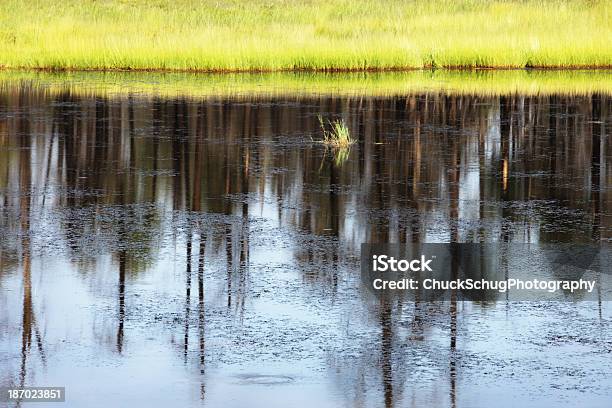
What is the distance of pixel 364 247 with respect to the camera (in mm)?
11047

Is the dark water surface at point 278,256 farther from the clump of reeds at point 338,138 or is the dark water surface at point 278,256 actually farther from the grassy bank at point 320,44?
the grassy bank at point 320,44

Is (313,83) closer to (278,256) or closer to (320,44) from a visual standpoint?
(320,44)

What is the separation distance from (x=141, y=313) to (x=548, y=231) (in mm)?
4479

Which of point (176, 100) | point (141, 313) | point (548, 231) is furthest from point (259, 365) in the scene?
point (176, 100)

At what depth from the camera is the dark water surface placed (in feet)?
24.5

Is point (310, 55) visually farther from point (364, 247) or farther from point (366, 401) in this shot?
point (366, 401)

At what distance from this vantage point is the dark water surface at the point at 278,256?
7.47m

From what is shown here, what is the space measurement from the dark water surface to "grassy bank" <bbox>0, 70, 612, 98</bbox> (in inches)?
185

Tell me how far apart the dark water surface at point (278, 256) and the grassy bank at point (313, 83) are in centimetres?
469

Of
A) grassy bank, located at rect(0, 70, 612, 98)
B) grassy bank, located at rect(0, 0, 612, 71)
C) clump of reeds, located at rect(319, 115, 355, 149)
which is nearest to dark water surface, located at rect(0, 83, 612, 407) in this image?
clump of reeds, located at rect(319, 115, 355, 149)

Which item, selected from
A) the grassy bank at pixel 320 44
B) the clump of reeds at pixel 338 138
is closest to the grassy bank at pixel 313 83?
the grassy bank at pixel 320 44

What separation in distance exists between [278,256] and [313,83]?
1745 cm

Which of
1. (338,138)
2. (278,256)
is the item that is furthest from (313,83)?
(278,256)

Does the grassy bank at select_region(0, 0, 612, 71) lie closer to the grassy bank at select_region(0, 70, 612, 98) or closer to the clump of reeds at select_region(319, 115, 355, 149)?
the grassy bank at select_region(0, 70, 612, 98)
